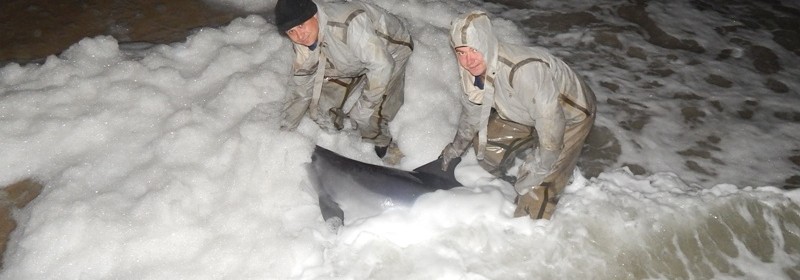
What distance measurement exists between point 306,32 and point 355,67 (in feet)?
2.04

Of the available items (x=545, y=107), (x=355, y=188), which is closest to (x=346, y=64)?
(x=355, y=188)

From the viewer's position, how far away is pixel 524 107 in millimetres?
2945

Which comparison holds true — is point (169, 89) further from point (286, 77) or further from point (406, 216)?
point (406, 216)

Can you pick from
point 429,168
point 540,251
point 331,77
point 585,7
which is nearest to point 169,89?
point 331,77

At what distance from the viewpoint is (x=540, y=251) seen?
10.4ft

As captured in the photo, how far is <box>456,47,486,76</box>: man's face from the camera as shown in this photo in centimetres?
258

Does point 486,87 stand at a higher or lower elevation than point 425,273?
higher

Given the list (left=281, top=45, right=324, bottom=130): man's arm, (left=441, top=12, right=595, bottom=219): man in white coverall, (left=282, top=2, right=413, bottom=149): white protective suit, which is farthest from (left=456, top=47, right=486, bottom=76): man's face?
(left=281, top=45, right=324, bottom=130): man's arm

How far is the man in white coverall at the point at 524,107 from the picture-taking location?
2.62m

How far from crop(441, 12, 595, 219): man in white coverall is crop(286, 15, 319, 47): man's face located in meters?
0.97

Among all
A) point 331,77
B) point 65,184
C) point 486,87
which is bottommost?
point 65,184

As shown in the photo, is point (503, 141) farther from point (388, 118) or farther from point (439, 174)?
point (388, 118)

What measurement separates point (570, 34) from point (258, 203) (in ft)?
13.7

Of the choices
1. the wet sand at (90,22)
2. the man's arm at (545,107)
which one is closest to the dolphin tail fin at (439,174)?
the man's arm at (545,107)
